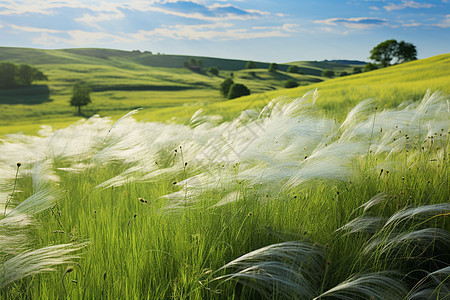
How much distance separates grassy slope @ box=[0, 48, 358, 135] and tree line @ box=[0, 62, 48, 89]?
207 cm

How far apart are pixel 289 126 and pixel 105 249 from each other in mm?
1326

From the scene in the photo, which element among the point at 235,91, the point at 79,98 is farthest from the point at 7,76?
the point at 235,91

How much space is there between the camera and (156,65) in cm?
11444

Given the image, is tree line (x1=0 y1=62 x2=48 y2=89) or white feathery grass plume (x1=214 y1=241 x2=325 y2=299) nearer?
white feathery grass plume (x1=214 y1=241 x2=325 y2=299)

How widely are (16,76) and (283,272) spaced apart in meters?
86.0

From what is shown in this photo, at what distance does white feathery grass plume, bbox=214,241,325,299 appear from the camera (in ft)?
3.83

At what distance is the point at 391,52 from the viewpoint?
225ft

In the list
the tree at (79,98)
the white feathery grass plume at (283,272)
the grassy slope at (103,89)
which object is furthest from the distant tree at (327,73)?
the white feathery grass plume at (283,272)

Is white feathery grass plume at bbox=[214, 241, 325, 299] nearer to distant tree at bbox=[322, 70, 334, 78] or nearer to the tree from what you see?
the tree

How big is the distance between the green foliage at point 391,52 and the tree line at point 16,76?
245ft

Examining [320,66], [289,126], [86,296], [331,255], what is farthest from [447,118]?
[320,66]

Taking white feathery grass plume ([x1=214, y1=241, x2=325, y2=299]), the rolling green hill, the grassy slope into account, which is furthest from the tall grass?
the grassy slope

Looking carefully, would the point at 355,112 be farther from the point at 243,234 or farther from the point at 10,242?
the point at 10,242

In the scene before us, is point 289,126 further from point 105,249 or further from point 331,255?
point 105,249
